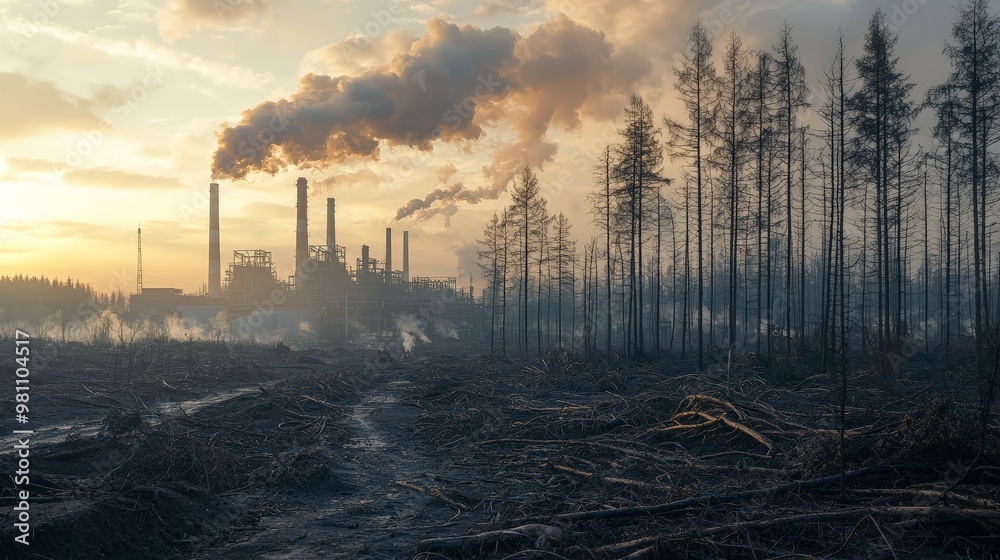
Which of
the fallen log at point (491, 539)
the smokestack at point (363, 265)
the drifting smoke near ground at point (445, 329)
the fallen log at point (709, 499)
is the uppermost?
the smokestack at point (363, 265)

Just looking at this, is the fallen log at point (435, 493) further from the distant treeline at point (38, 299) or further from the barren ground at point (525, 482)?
the distant treeline at point (38, 299)

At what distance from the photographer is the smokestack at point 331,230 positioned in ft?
218

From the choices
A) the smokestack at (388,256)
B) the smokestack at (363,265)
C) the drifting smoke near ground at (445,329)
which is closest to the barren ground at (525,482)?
the smokestack at (363,265)

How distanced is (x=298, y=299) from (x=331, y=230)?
870 centimetres

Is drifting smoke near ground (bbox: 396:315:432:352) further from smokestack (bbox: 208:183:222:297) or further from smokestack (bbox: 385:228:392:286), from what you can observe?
smokestack (bbox: 208:183:222:297)

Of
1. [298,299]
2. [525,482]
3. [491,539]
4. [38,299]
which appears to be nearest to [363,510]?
[525,482]

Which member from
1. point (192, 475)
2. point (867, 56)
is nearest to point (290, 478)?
point (192, 475)

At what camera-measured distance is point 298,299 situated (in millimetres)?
65250

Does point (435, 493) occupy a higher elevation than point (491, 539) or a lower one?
lower

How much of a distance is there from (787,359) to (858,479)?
16160 millimetres

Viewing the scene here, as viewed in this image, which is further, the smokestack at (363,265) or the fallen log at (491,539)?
the smokestack at (363,265)

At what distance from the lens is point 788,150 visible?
83.9 ft

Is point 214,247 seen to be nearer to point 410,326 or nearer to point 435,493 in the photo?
point 410,326

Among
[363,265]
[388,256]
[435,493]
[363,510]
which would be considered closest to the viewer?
[363,510]
